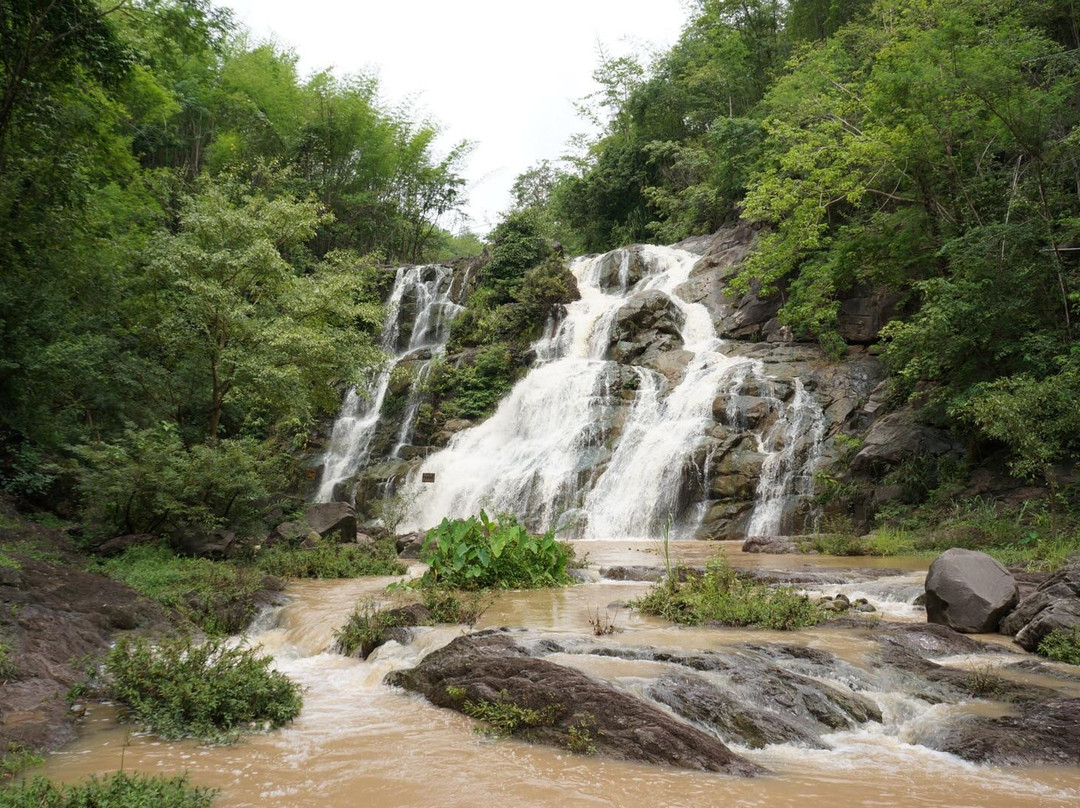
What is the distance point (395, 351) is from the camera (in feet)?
89.2

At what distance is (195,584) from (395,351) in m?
19.4

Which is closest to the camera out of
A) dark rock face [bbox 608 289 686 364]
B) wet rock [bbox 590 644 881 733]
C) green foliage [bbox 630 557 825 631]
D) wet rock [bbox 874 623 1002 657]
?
wet rock [bbox 590 644 881 733]

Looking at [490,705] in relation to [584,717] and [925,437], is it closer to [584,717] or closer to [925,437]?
[584,717]

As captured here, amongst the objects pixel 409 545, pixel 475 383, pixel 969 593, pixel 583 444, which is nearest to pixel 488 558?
pixel 409 545

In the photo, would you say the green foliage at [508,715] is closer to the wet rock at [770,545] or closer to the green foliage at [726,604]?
the green foliage at [726,604]

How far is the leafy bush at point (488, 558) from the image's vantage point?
360 inches

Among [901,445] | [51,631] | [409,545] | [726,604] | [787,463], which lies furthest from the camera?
[787,463]

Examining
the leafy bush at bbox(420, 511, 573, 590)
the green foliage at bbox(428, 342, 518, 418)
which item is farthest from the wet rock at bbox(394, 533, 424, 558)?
the green foliage at bbox(428, 342, 518, 418)

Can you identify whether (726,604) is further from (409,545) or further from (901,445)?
(901,445)

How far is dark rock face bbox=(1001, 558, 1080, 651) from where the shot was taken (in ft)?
19.7

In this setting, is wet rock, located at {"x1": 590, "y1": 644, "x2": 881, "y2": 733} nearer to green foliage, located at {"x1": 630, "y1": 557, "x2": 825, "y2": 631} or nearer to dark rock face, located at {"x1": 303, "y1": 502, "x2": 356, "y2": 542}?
green foliage, located at {"x1": 630, "y1": 557, "x2": 825, "y2": 631}

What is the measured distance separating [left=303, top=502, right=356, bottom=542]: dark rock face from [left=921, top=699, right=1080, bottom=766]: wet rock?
1063cm

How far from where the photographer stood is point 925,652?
5.94 m

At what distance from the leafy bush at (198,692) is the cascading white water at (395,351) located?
1524cm
